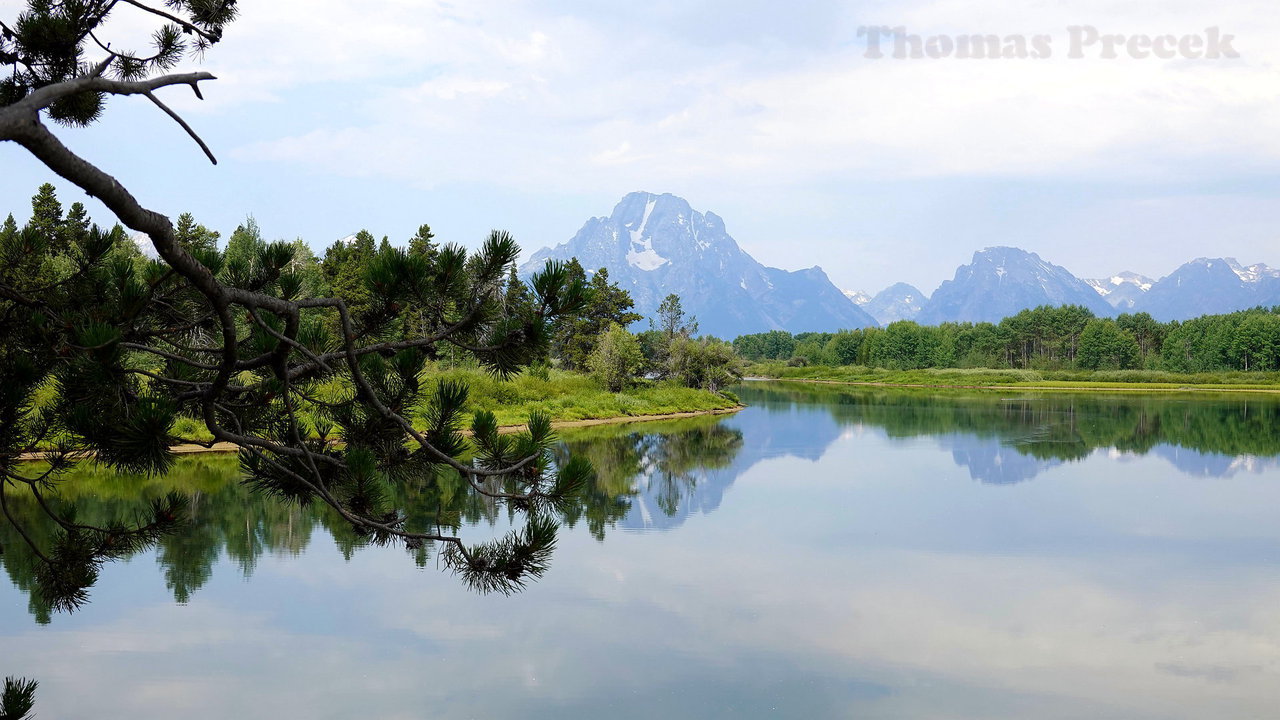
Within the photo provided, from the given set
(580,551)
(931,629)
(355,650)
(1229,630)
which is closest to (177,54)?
(355,650)

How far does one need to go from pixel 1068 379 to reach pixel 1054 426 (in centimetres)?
4534

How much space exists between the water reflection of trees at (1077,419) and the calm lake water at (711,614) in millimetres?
8875

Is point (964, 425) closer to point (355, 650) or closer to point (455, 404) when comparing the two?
point (355, 650)

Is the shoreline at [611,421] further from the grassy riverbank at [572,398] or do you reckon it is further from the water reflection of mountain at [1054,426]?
the water reflection of mountain at [1054,426]

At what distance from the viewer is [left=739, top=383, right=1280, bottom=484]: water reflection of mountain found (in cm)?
2112

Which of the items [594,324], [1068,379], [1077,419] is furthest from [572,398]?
[1068,379]

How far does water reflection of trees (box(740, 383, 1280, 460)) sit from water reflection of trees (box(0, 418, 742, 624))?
10.6 m

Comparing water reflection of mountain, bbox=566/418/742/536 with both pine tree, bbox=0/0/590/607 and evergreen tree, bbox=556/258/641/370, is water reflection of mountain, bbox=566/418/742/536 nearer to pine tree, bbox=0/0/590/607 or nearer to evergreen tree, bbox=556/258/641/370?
pine tree, bbox=0/0/590/607

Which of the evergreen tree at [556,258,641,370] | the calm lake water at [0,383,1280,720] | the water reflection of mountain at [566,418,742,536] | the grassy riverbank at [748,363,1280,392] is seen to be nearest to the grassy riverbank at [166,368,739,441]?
the water reflection of mountain at [566,418,742,536]

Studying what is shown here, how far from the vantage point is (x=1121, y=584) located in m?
9.95

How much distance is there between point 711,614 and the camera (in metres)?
8.56

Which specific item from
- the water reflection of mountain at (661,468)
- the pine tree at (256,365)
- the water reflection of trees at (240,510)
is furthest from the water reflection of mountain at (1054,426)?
the pine tree at (256,365)

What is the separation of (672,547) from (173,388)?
8.64 metres

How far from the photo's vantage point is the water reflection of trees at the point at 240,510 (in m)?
10.1
